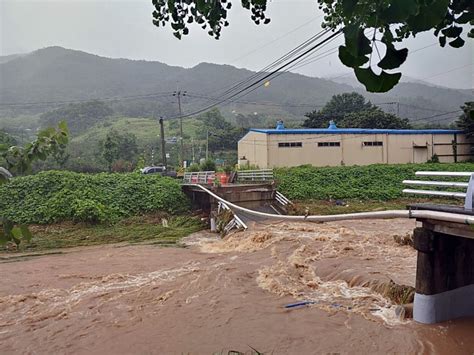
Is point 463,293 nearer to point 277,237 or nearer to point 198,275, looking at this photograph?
point 198,275

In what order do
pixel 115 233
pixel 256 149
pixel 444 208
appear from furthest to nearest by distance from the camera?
pixel 256 149, pixel 115 233, pixel 444 208

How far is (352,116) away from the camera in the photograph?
44.2 m

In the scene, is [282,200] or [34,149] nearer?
[34,149]

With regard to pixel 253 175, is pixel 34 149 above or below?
above

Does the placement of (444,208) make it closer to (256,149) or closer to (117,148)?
(256,149)

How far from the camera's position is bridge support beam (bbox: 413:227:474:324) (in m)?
7.19

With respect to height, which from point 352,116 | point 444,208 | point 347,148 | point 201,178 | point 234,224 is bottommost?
point 234,224

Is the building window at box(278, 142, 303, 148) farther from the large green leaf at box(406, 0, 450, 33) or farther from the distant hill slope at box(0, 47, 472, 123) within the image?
the distant hill slope at box(0, 47, 472, 123)

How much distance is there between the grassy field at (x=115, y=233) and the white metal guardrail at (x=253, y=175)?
3.77m

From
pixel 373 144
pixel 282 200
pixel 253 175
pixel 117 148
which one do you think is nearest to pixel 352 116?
pixel 373 144

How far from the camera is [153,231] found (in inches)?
913

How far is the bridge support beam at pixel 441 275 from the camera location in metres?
7.19

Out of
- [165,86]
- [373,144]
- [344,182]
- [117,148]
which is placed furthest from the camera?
[165,86]

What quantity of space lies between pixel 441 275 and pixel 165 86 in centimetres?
14433
